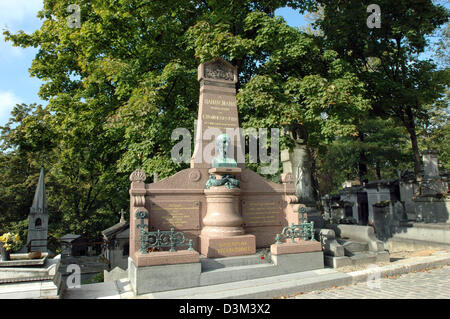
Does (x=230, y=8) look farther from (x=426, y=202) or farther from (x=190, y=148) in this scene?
(x=426, y=202)

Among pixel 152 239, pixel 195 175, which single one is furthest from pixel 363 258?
pixel 152 239

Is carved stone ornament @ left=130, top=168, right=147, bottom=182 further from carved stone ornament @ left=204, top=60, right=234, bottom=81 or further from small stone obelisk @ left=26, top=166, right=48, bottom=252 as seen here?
small stone obelisk @ left=26, top=166, right=48, bottom=252

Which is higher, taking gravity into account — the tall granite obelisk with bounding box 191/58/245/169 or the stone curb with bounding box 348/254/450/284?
the tall granite obelisk with bounding box 191/58/245/169

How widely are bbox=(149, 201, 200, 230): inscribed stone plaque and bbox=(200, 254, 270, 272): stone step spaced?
1201mm

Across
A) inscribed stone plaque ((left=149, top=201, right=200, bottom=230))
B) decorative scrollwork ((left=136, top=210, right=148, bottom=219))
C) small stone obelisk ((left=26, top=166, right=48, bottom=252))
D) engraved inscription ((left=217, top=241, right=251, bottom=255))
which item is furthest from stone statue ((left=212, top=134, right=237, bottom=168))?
small stone obelisk ((left=26, top=166, right=48, bottom=252))

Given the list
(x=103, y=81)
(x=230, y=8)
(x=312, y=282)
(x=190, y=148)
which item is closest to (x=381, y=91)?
(x=230, y=8)

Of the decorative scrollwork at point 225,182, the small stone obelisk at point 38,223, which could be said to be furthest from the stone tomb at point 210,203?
the small stone obelisk at point 38,223

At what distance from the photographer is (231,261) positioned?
25.4 ft

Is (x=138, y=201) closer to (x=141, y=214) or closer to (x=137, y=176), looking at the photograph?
(x=141, y=214)

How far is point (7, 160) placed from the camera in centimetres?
2583

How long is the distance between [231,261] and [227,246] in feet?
1.57

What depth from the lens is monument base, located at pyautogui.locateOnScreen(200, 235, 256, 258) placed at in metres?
7.98

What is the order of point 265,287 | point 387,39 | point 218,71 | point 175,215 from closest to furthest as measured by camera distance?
point 265,287
point 175,215
point 218,71
point 387,39

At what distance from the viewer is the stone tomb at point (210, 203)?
7.81m
